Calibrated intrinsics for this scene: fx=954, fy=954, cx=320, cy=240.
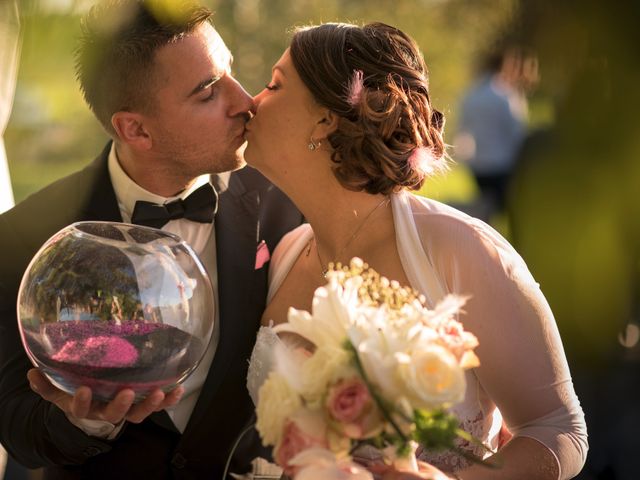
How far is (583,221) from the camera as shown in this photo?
284 cm

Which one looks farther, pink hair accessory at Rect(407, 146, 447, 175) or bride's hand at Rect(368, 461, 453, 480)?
pink hair accessory at Rect(407, 146, 447, 175)

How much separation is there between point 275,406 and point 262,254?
4.88 feet

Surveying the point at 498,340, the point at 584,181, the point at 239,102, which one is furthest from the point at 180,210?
the point at 584,181

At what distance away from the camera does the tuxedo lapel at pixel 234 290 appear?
10.4ft

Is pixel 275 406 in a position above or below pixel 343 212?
above

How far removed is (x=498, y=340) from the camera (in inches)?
106

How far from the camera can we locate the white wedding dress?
267cm

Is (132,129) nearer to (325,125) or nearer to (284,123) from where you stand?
(284,123)

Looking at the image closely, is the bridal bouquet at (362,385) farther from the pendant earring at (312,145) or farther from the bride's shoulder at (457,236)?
the pendant earring at (312,145)

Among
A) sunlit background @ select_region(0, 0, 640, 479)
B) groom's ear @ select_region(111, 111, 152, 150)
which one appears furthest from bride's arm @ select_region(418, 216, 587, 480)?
groom's ear @ select_region(111, 111, 152, 150)

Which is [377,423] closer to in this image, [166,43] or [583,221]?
[583,221]

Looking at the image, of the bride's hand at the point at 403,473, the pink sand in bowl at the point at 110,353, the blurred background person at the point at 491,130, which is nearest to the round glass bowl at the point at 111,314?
the pink sand in bowl at the point at 110,353

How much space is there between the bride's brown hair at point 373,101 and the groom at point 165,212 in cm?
41

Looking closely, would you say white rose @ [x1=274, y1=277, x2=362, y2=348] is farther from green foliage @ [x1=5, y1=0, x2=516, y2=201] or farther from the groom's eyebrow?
green foliage @ [x1=5, y1=0, x2=516, y2=201]
